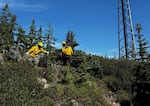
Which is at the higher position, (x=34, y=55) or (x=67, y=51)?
(x=67, y=51)

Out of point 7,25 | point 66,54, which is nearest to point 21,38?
point 7,25

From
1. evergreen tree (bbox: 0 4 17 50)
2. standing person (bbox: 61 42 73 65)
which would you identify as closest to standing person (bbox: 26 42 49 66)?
standing person (bbox: 61 42 73 65)

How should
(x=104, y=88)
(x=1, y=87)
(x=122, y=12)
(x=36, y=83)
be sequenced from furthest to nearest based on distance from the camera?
(x=122, y=12) < (x=104, y=88) < (x=36, y=83) < (x=1, y=87)

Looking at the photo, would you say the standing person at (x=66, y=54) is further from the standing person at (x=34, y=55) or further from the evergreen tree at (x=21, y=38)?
the evergreen tree at (x=21, y=38)

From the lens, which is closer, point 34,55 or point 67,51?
point 34,55

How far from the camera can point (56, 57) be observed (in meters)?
21.2

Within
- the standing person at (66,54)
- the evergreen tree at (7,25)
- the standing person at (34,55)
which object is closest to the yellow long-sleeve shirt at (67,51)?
the standing person at (66,54)

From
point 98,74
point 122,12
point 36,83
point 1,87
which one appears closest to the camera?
point 1,87

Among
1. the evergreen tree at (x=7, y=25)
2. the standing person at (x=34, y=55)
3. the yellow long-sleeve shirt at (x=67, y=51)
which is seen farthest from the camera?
the evergreen tree at (x=7, y=25)

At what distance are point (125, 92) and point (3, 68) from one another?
674cm

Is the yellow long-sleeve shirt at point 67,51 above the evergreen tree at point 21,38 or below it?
below

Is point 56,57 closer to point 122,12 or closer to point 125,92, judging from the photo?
point 125,92

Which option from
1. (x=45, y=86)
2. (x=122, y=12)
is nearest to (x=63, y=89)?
(x=45, y=86)

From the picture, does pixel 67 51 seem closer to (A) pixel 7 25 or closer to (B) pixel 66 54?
(B) pixel 66 54
